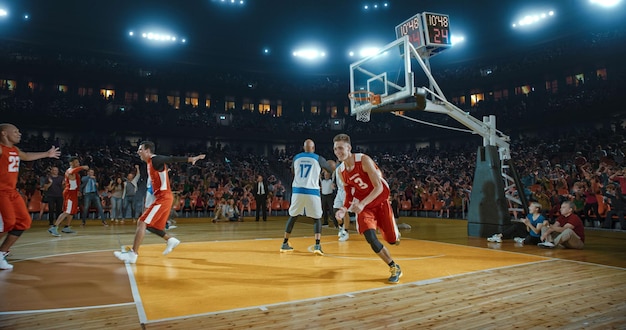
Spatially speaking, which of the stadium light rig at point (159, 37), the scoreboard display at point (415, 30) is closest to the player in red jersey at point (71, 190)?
the scoreboard display at point (415, 30)

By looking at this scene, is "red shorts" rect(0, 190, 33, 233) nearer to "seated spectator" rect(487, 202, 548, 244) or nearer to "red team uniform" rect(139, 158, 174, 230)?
"red team uniform" rect(139, 158, 174, 230)

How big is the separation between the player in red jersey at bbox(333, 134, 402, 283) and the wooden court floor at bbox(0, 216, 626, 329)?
50 cm

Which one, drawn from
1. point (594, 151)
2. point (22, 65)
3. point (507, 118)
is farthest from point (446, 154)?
point (22, 65)

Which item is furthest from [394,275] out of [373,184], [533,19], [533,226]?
[533,19]

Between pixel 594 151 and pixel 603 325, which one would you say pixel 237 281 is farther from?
pixel 594 151

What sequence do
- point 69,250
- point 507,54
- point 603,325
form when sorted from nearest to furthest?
point 603,325 < point 69,250 < point 507,54

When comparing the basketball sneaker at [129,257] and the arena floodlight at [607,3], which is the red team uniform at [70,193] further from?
the arena floodlight at [607,3]

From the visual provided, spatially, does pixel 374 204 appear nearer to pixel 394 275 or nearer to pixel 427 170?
pixel 394 275

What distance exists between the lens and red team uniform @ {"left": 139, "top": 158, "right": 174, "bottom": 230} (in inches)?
230

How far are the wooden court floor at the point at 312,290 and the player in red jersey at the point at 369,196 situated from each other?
19.5 inches

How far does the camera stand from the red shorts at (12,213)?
5.09m

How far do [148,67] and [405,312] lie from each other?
121 ft

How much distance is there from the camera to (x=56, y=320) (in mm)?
3049

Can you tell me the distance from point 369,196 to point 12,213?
16.7 feet
